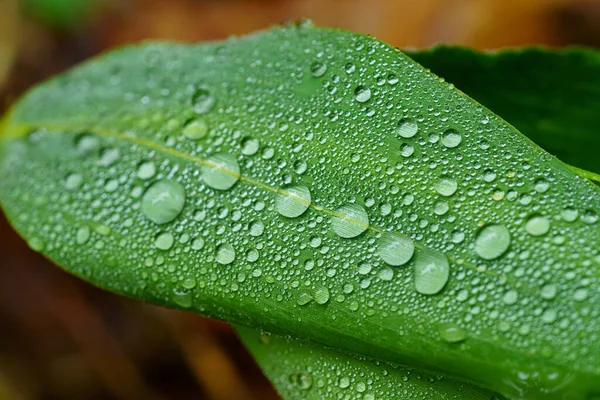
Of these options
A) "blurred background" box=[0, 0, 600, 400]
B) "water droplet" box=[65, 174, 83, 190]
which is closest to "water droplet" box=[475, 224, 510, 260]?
"water droplet" box=[65, 174, 83, 190]

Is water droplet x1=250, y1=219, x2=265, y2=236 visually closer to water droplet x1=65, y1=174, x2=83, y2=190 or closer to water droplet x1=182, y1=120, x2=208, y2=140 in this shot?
water droplet x1=182, y1=120, x2=208, y2=140

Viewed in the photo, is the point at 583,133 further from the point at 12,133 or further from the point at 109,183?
the point at 12,133

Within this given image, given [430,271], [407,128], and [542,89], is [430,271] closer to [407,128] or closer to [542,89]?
[407,128]

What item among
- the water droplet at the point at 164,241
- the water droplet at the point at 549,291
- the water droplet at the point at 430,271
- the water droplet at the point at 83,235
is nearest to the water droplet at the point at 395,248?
the water droplet at the point at 430,271

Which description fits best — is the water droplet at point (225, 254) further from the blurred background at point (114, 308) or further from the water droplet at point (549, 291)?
the blurred background at point (114, 308)

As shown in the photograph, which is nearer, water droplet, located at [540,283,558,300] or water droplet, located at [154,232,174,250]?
water droplet, located at [540,283,558,300]

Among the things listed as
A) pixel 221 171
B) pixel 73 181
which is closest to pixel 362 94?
pixel 221 171

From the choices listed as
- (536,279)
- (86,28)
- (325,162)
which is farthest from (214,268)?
(86,28)
